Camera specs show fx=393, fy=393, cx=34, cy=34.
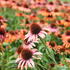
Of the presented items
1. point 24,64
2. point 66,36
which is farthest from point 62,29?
point 24,64

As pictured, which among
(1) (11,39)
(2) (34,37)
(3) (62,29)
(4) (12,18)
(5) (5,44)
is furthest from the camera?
(4) (12,18)

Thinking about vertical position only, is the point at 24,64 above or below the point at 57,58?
above

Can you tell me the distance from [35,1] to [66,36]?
12.3 ft

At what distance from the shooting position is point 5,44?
125 inches

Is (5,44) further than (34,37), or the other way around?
(5,44)

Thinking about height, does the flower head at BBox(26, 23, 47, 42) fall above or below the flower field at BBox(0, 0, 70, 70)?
above

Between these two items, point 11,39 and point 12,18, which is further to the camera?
point 12,18

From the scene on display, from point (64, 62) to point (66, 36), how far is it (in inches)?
39.2

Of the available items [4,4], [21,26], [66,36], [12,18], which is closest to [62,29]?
[21,26]

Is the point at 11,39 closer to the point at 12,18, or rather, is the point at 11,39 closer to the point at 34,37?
the point at 34,37

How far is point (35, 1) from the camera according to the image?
23.8ft

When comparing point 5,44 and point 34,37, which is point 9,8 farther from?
point 34,37

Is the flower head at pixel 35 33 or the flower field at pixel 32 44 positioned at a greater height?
the flower head at pixel 35 33

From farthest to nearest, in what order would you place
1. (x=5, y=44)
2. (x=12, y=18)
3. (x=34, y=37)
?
(x=12, y=18)
(x=5, y=44)
(x=34, y=37)
